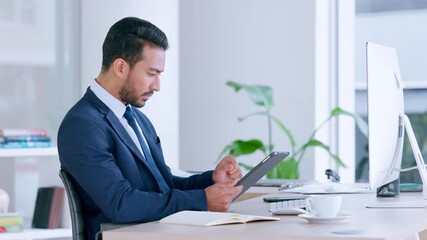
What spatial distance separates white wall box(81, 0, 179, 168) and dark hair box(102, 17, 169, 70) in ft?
5.59

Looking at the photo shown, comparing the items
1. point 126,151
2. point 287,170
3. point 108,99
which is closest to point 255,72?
point 287,170

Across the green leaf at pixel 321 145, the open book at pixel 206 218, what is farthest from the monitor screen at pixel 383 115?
the green leaf at pixel 321 145

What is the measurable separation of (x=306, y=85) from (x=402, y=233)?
3345 mm

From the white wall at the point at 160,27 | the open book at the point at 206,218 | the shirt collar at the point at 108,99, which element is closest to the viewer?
the open book at the point at 206,218

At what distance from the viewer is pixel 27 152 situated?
4.50 meters

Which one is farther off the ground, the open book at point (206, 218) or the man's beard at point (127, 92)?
the man's beard at point (127, 92)

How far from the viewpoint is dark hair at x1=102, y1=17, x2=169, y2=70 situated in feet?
9.91

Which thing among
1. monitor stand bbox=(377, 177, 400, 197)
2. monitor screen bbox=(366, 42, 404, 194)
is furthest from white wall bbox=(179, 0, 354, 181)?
monitor screen bbox=(366, 42, 404, 194)

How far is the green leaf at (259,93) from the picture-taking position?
5305 mm

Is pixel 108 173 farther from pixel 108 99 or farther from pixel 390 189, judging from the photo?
pixel 390 189

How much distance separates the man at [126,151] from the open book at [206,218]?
11 centimetres

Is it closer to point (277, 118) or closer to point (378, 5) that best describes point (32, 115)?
point (277, 118)

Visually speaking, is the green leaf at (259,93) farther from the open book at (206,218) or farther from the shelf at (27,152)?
the open book at (206,218)

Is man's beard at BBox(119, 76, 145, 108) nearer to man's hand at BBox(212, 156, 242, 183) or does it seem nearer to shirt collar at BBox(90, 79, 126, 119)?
shirt collar at BBox(90, 79, 126, 119)
